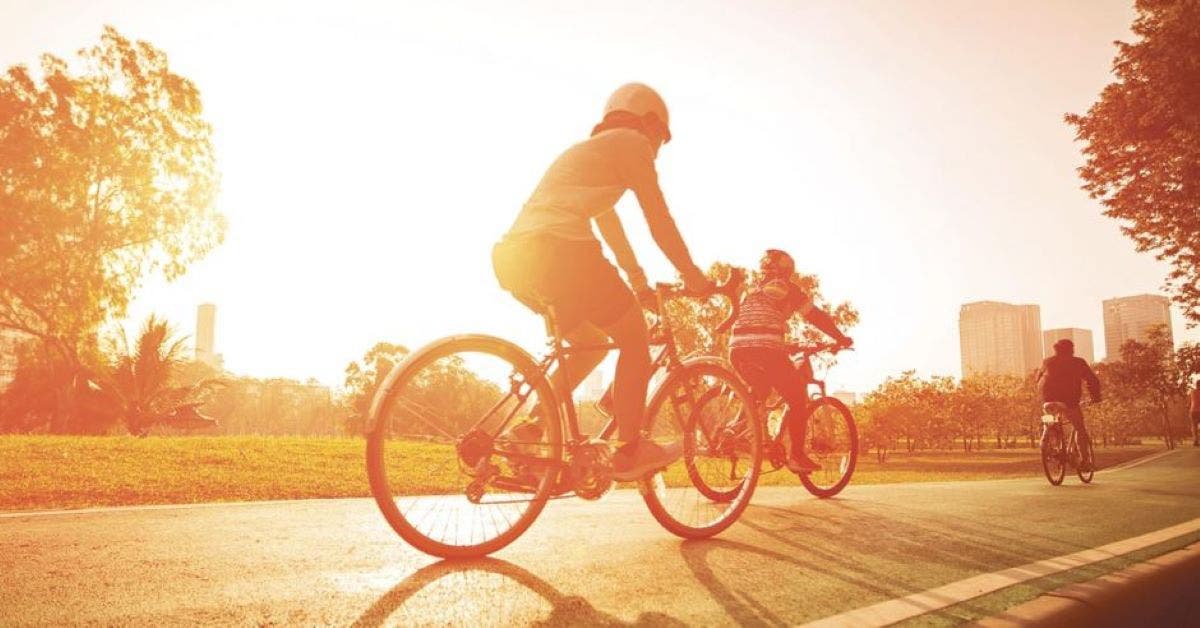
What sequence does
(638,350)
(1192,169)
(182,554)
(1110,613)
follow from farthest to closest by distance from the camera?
1. (1192,169)
2. (638,350)
3. (182,554)
4. (1110,613)

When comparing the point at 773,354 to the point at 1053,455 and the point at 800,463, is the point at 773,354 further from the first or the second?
the point at 1053,455

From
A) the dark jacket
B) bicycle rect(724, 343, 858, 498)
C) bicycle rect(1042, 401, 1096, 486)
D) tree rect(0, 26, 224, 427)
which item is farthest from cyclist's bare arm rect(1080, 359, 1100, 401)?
tree rect(0, 26, 224, 427)

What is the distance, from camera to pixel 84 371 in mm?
28672

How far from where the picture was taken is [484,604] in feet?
8.31

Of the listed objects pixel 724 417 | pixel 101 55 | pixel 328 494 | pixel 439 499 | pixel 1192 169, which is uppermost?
pixel 101 55

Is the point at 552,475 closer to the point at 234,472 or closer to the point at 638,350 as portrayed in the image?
the point at 638,350

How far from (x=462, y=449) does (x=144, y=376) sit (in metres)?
33.5

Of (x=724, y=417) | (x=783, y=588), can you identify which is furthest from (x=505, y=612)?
(x=724, y=417)

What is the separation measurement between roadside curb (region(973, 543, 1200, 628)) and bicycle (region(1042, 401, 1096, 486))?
24.0ft

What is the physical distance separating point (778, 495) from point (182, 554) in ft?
17.1

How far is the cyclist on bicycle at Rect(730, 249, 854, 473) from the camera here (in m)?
6.50

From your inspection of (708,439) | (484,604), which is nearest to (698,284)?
(708,439)

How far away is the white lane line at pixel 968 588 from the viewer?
2490 mm

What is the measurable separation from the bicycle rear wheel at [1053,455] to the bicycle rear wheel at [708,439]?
750 centimetres
